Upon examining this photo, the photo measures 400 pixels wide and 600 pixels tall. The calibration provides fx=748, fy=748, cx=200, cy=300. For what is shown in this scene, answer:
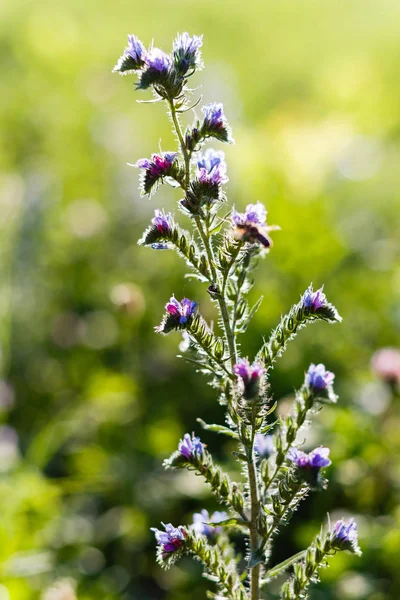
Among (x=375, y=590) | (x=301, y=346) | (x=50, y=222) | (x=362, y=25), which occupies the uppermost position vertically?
(x=362, y=25)

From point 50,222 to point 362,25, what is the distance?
20.5ft

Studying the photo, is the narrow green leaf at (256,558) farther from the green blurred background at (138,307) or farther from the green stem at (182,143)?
the green blurred background at (138,307)

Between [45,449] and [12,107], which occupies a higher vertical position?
[12,107]

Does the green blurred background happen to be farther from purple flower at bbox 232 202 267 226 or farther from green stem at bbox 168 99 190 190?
green stem at bbox 168 99 190 190

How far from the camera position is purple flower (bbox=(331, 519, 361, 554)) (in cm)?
158

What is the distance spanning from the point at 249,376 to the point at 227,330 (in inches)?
6.4

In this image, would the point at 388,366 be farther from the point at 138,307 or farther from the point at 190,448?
the point at 190,448

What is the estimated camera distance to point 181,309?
1.55 m

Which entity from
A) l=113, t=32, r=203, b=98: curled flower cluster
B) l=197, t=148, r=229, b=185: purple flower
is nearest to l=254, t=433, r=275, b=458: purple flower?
l=197, t=148, r=229, b=185: purple flower

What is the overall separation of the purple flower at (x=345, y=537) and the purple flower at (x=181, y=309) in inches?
21.8

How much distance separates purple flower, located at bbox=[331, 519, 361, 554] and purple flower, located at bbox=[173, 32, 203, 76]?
1.00 meters

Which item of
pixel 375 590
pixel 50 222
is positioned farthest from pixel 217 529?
pixel 50 222

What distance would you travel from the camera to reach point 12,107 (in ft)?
23.5

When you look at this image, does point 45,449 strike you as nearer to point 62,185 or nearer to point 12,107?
point 62,185
